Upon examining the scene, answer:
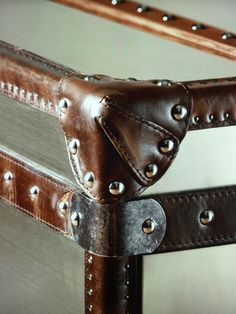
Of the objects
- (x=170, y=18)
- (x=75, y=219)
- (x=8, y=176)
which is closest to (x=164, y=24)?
(x=170, y=18)

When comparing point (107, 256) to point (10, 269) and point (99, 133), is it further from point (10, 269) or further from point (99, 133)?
point (10, 269)

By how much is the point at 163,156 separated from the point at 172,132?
3 cm

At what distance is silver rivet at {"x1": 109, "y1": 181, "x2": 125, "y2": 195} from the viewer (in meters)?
1.29

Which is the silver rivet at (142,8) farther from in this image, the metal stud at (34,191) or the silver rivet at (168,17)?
the metal stud at (34,191)

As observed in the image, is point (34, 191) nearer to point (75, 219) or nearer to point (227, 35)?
point (75, 219)

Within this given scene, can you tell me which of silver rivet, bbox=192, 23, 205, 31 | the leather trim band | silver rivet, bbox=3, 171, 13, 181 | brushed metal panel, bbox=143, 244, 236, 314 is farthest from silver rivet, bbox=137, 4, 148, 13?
brushed metal panel, bbox=143, 244, 236, 314

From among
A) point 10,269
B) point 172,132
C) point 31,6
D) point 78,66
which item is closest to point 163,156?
point 172,132

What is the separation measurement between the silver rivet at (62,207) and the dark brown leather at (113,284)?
0.22 feet

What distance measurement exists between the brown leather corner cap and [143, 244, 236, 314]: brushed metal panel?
129 mm

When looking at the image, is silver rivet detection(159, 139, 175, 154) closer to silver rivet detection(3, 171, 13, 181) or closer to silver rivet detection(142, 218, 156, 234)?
silver rivet detection(142, 218, 156, 234)

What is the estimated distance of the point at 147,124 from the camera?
4.23 ft

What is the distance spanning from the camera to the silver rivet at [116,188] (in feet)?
4.22

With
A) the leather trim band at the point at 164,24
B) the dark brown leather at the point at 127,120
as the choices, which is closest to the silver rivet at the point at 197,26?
the leather trim band at the point at 164,24

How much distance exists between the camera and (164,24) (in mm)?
1771
